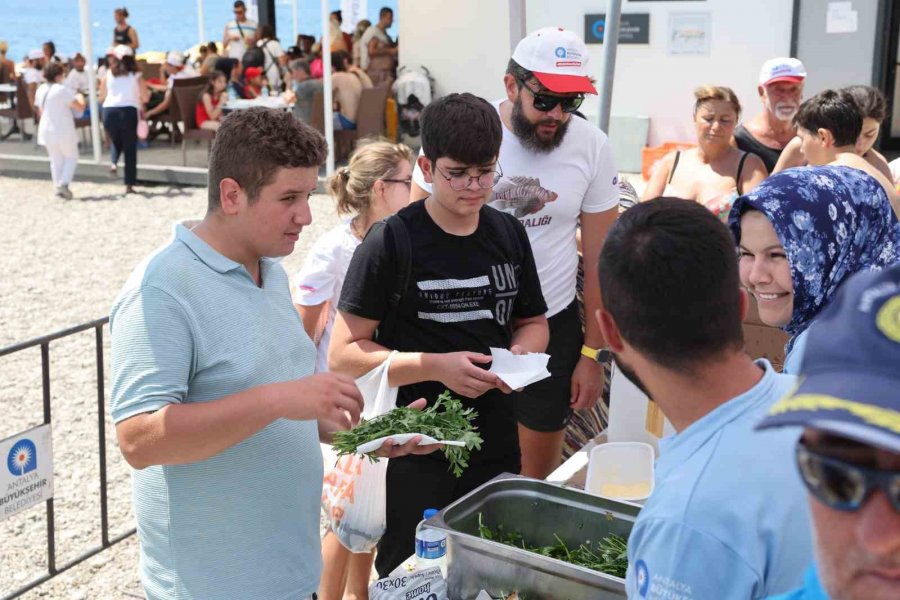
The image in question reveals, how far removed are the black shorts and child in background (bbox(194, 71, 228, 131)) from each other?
11911 millimetres

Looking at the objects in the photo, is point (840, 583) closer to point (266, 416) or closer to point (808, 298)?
point (266, 416)

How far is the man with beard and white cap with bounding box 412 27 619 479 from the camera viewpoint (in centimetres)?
352

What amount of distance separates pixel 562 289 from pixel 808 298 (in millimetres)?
1477

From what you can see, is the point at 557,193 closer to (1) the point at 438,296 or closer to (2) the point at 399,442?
(1) the point at 438,296

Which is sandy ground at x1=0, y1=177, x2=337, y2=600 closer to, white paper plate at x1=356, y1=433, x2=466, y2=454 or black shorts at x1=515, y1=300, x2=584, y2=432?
black shorts at x1=515, y1=300, x2=584, y2=432

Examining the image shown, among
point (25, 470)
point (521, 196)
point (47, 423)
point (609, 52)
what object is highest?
point (609, 52)

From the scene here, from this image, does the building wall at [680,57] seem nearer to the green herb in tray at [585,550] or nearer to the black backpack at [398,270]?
the black backpack at [398,270]

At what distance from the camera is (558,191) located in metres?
3.57

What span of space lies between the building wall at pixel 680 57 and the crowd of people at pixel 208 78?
10.8 feet

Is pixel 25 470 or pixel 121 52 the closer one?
pixel 25 470

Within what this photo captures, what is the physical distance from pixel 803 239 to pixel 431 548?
112cm

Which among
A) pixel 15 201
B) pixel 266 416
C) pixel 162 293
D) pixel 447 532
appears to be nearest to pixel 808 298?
pixel 447 532

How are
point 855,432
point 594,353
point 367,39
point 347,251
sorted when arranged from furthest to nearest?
point 367,39 → point 594,353 → point 347,251 → point 855,432

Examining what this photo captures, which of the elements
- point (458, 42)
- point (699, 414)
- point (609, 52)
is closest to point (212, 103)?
point (458, 42)
